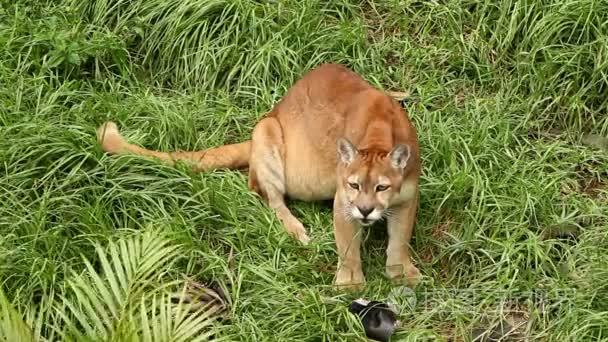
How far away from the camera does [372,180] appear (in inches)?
235

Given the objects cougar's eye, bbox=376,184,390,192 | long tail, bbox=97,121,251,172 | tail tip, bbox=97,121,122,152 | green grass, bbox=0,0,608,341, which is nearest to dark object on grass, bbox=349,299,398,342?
green grass, bbox=0,0,608,341

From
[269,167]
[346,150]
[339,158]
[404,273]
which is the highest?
[346,150]

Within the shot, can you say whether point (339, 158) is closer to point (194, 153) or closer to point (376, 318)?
point (376, 318)

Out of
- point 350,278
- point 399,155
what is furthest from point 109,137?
point 399,155

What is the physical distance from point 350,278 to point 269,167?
3.55ft

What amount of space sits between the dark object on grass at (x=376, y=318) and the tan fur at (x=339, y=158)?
29cm

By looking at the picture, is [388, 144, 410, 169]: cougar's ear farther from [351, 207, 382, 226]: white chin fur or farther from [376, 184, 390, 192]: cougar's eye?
[351, 207, 382, 226]: white chin fur

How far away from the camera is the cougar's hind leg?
6836 millimetres

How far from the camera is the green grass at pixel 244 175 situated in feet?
18.9

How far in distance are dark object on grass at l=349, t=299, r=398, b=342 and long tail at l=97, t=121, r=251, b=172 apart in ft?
5.13

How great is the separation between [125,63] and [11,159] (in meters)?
1.70

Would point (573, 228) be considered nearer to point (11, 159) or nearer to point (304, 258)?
point (304, 258)

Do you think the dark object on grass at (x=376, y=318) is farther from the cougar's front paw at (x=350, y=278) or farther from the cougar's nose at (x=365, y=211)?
the cougar's nose at (x=365, y=211)

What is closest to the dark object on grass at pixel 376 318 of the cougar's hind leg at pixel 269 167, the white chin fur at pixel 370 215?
the white chin fur at pixel 370 215
